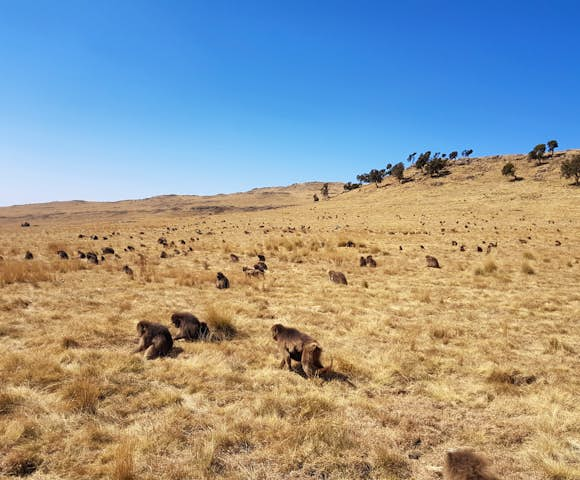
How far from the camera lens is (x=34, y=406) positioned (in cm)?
481

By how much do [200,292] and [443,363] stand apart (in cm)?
853

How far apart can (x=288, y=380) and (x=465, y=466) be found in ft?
10.2

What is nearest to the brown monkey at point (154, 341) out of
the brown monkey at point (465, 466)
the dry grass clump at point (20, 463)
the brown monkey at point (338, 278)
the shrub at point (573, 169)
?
the dry grass clump at point (20, 463)

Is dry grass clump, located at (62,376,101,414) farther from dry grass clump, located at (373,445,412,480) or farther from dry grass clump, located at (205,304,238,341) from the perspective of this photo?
dry grass clump, located at (373,445,412,480)

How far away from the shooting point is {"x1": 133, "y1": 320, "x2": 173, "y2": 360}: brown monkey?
676 centimetres

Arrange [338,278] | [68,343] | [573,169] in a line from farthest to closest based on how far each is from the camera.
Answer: [573,169], [338,278], [68,343]

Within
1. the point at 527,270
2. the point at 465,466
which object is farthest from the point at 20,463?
the point at 527,270

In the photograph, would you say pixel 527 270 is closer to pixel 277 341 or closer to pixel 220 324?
pixel 277 341

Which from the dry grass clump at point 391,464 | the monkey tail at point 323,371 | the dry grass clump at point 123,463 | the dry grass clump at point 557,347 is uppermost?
the dry grass clump at point 123,463

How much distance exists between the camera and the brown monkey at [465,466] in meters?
3.39

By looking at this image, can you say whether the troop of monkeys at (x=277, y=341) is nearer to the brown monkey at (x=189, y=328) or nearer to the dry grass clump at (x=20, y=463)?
the brown monkey at (x=189, y=328)

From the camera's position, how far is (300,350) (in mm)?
6258

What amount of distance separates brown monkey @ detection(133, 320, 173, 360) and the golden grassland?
0.27 metres

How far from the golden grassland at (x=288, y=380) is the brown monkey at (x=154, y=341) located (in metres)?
0.27
